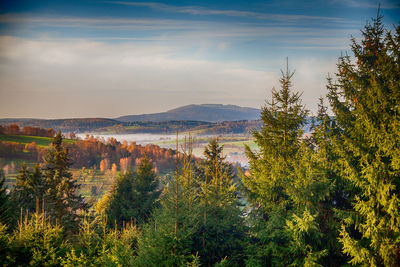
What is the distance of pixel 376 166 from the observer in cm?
1003

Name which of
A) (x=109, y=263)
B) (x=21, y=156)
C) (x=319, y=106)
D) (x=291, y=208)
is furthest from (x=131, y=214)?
(x=21, y=156)

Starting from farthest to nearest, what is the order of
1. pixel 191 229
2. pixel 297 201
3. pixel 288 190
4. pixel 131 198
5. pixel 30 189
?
1. pixel 131 198
2. pixel 30 189
3. pixel 288 190
4. pixel 297 201
5. pixel 191 229

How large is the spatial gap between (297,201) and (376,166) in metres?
3.45

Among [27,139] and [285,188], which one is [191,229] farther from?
[27,139]

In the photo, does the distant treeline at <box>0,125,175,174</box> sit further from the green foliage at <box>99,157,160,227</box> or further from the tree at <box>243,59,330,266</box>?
the tree at <box>243,59,330,266</box>

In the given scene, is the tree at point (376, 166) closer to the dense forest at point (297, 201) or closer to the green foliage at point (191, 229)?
the dense forest at point (297, 201)

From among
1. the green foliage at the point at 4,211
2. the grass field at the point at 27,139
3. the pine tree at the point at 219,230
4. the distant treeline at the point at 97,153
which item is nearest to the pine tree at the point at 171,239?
the pine tree at the point at 219,230

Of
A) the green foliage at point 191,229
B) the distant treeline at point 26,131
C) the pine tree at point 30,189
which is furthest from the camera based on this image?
the distant treeline at point 26,131

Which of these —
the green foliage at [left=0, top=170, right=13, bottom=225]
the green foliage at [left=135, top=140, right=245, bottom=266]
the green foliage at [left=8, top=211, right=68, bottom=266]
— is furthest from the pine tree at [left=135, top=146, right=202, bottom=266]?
the green foliage at [left=0, top=170, right=13, bottom=225]

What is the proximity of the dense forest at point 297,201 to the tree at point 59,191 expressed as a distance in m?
9.28

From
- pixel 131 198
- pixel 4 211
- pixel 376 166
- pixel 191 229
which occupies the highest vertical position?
pixel 376 166

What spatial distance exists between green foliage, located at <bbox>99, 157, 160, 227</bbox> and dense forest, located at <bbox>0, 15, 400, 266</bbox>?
566 inches

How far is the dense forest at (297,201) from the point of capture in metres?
9.86

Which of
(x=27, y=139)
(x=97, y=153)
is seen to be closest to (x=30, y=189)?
(x=97, y=153)
